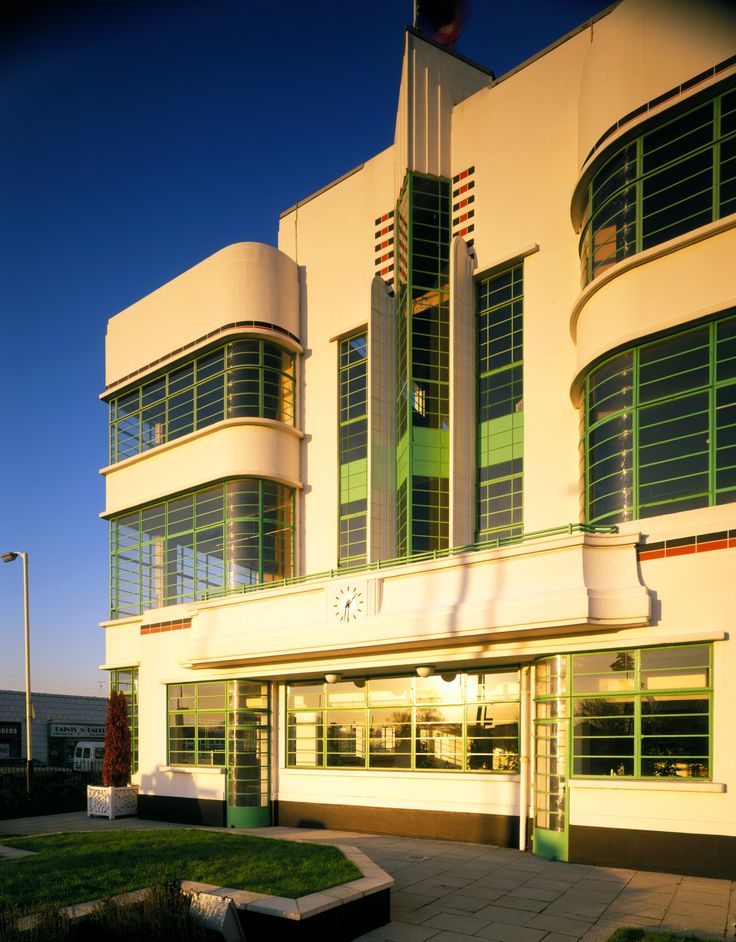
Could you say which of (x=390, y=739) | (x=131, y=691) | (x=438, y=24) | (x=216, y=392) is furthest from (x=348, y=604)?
(x=438, y=24)

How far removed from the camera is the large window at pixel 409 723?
49.3 feet

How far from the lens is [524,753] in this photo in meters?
14.1

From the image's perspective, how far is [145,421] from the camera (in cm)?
2458

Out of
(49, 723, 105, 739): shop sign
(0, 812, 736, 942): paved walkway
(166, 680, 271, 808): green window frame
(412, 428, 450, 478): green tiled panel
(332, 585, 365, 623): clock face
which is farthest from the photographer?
(49, 723, 105, 739): shop sign

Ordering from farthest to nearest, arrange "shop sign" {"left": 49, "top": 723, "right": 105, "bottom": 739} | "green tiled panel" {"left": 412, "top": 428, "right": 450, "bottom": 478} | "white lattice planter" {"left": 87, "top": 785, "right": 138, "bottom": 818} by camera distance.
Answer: "shop sign" {"left": 49, "top": 723, "right": 105, "bottom": 739}, "white lattice planter" {"left": 87, "top": 785, "right": 138, "bottom": 818}, "green tiled panel" {"left": 412, "top": 428, "right": 450, "bottom": 478}

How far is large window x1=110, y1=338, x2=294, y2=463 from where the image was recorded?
70.8ft

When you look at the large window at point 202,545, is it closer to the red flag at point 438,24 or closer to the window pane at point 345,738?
the window pane at point 345,738

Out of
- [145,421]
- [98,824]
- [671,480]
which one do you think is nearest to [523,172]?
[671,480]

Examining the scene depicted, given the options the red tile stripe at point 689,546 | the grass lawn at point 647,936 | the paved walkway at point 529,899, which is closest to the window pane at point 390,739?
the paved walkway at point 529,899

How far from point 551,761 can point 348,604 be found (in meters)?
4.70

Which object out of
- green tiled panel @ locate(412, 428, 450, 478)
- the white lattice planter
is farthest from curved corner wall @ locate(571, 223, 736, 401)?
the white lattice planter

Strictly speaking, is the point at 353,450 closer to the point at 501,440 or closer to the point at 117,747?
the point at 501,440

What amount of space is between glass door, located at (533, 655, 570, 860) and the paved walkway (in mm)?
383

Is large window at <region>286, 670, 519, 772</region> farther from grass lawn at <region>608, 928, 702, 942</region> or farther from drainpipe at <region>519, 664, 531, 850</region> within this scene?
grass lawn at <region>608, 928, 702, 942</region>
